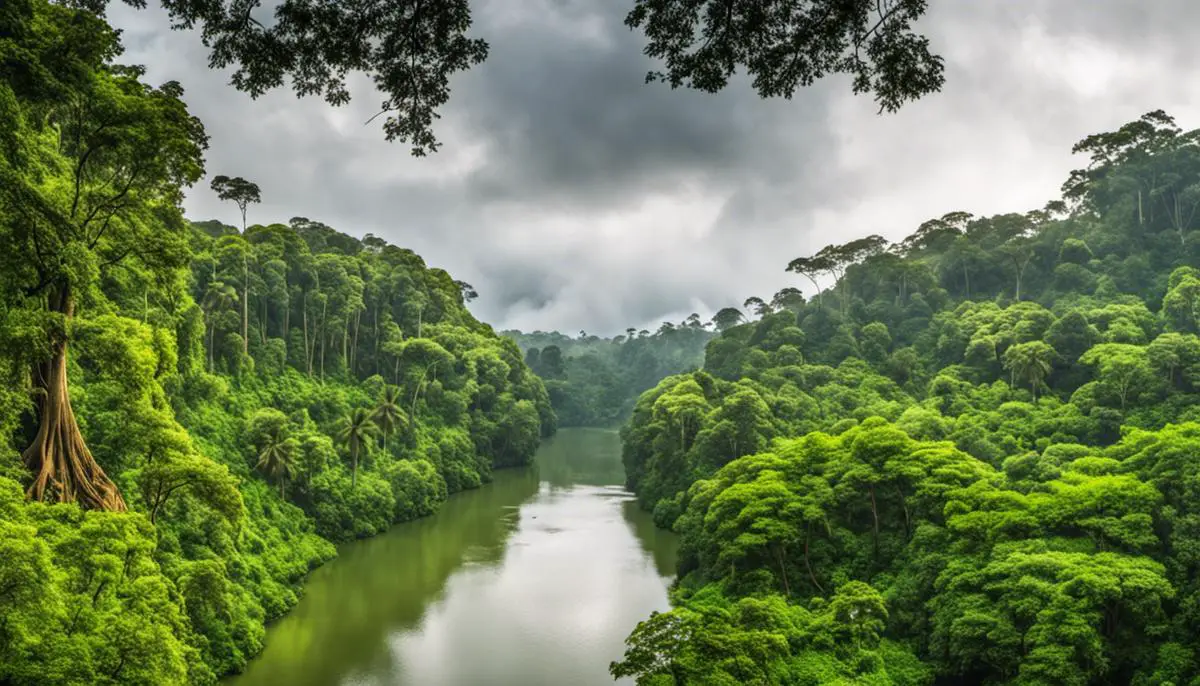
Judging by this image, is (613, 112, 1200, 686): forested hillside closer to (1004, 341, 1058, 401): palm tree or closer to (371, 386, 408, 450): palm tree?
(1004, 341, 1058, 401): palm tree

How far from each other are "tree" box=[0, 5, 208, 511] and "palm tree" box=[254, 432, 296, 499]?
47.9 feet

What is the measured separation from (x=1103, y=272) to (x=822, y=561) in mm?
42712

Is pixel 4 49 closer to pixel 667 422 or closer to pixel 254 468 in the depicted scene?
pixel 254 468

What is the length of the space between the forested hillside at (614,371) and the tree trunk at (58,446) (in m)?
89.4

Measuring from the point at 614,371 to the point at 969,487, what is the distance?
383 feet

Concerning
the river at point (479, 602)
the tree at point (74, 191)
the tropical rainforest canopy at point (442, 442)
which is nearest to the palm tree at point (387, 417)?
the tropical rainforest canopy at point (442, 442)

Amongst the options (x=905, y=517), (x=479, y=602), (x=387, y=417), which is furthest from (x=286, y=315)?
(x=905, y=517)

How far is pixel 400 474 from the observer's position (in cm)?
4203

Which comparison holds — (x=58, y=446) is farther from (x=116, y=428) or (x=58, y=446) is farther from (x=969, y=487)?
(x=969, y=487)

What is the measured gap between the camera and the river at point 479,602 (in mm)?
21172

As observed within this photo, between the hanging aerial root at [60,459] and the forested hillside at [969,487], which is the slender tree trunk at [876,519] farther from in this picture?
the hanging aerial root at [60,459]

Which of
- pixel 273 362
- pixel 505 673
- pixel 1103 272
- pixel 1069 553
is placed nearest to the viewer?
pixel 1069 553

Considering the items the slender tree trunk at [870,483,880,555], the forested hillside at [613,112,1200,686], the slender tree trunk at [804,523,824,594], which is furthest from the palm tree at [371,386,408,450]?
the slender tree trunk at [870,483,880,555]

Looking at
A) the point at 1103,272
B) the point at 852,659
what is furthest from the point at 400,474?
the point at 1103,272
